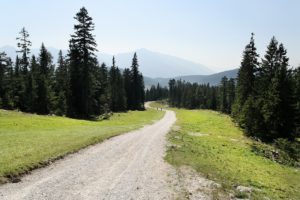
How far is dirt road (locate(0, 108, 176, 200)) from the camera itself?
12.8 metres

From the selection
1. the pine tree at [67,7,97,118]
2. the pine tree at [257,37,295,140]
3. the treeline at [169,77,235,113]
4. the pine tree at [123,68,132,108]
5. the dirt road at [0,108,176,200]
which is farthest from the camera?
the treeline at [169,77,235,113]

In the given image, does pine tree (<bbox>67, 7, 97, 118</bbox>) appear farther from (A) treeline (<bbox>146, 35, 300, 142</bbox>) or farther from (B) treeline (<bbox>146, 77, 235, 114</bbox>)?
(B) treeline (<bbox>146, 77, 235, 114</bbox>)

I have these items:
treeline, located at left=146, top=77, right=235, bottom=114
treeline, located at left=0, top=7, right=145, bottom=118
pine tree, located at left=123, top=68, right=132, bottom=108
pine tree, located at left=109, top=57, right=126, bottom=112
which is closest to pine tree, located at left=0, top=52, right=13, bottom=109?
treeline, located at left=0, top=7, right=145, bottom=118

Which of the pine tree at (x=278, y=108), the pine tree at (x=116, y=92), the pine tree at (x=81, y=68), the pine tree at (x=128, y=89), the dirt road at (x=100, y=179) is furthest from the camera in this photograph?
the pine tree at (x=128, y=89)

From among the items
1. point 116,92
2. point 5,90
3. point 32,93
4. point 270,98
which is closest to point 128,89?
point 116,92

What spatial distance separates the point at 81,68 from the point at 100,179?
1704 inches

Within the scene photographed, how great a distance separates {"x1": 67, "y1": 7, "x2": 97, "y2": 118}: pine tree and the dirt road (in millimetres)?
35531

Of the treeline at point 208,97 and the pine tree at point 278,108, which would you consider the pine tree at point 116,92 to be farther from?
the pine tree at point 278,108

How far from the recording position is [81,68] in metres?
56.3

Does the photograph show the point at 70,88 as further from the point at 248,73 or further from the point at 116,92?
the point at 116,92

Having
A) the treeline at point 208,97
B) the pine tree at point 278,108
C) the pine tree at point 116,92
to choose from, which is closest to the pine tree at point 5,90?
the pine tree at point 116,92

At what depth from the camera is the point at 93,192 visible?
518 inches

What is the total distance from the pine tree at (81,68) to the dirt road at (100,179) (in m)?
35.5

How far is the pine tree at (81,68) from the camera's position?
55500 mm
